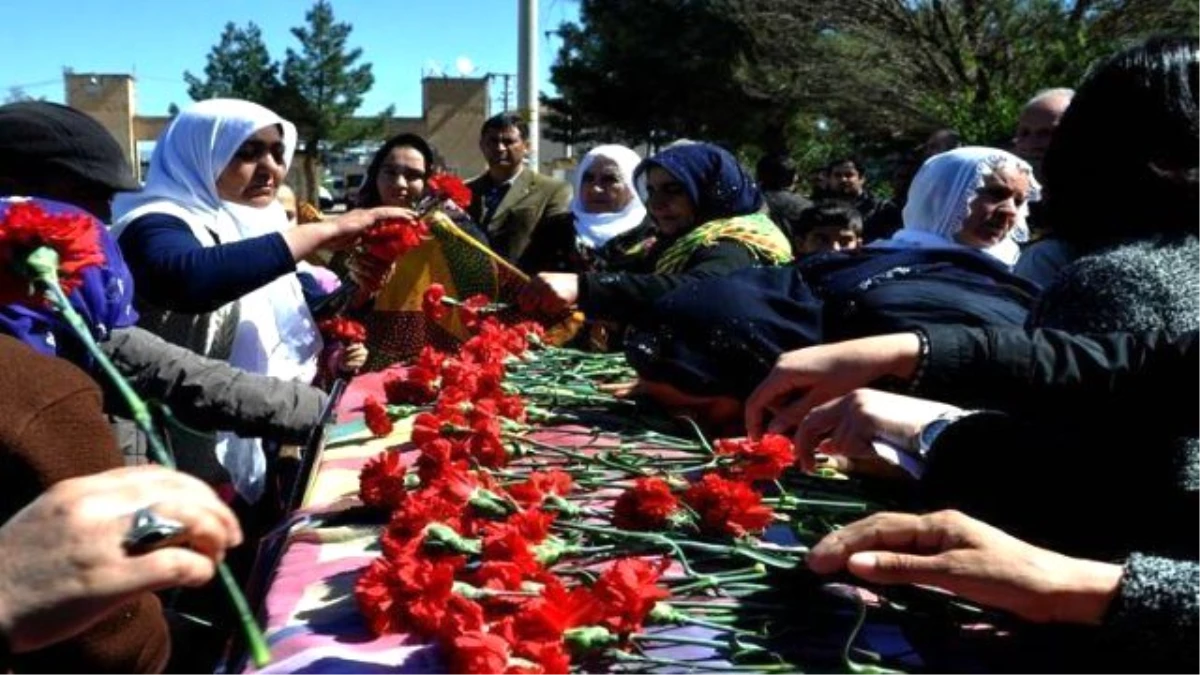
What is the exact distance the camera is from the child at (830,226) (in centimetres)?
496

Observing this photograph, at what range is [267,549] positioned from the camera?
198 cm

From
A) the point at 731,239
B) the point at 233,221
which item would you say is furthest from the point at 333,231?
the point at 731,239

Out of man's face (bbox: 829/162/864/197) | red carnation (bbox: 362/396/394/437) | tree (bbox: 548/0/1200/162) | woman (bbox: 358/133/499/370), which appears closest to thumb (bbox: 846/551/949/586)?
red carnation (bbox: 362/396/394/437)

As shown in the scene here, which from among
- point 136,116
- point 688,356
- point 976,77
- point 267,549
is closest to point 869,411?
point 688,356

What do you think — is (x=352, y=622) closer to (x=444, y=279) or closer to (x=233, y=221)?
(x=233, y=221)

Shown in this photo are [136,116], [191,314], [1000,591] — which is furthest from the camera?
[136,116]

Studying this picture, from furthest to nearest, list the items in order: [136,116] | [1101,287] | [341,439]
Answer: [136,116], [341,439], [1101,287]

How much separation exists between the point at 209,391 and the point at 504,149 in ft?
10.9

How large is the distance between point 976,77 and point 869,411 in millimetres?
15710

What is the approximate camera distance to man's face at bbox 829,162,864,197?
21.5ft

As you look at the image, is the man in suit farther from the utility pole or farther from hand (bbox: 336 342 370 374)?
the utility pole

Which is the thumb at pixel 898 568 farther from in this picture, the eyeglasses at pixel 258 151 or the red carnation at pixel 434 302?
the eyeglasses at pixel 258 151

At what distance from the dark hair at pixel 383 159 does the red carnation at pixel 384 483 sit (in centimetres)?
297

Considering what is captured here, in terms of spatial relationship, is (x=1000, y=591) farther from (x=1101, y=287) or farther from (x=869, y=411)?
(x=1101, y=287)
